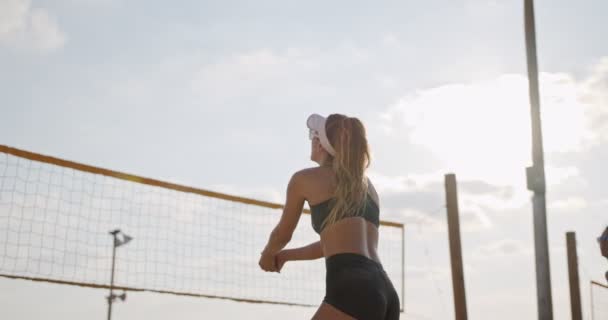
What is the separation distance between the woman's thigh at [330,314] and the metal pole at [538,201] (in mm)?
5443

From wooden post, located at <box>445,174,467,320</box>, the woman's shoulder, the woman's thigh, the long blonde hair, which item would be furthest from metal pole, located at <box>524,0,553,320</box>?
the woman's thigh

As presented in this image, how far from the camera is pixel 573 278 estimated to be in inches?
548

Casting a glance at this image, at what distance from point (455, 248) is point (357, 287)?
22.0 ft

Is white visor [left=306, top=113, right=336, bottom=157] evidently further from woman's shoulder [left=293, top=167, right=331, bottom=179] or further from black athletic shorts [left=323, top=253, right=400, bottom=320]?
black athletic shorts [left=323, top=253, right=400, bottom=320]

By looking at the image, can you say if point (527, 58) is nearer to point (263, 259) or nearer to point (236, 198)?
point (236, 198)

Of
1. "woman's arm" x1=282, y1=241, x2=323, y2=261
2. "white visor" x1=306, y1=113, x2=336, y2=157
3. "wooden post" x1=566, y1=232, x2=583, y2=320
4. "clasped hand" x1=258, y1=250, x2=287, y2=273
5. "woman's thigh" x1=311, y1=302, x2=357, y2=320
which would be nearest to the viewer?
"woman's thigh" x1=311, y1=302, x2=357, y2=320

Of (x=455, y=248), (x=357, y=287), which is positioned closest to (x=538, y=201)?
(x=455, y=248)

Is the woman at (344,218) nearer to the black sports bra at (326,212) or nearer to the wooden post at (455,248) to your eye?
the black sports bra at (326,212)

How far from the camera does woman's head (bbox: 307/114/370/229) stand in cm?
291

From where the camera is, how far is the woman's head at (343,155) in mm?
2908

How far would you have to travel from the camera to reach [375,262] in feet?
9.57

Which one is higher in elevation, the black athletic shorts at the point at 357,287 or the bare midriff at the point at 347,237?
the bare midriff at the point at 347,237

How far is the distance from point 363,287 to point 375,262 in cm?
16

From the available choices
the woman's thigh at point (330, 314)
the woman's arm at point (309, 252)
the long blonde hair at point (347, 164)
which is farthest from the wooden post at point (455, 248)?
the woman's thigh at point (330, 314)
